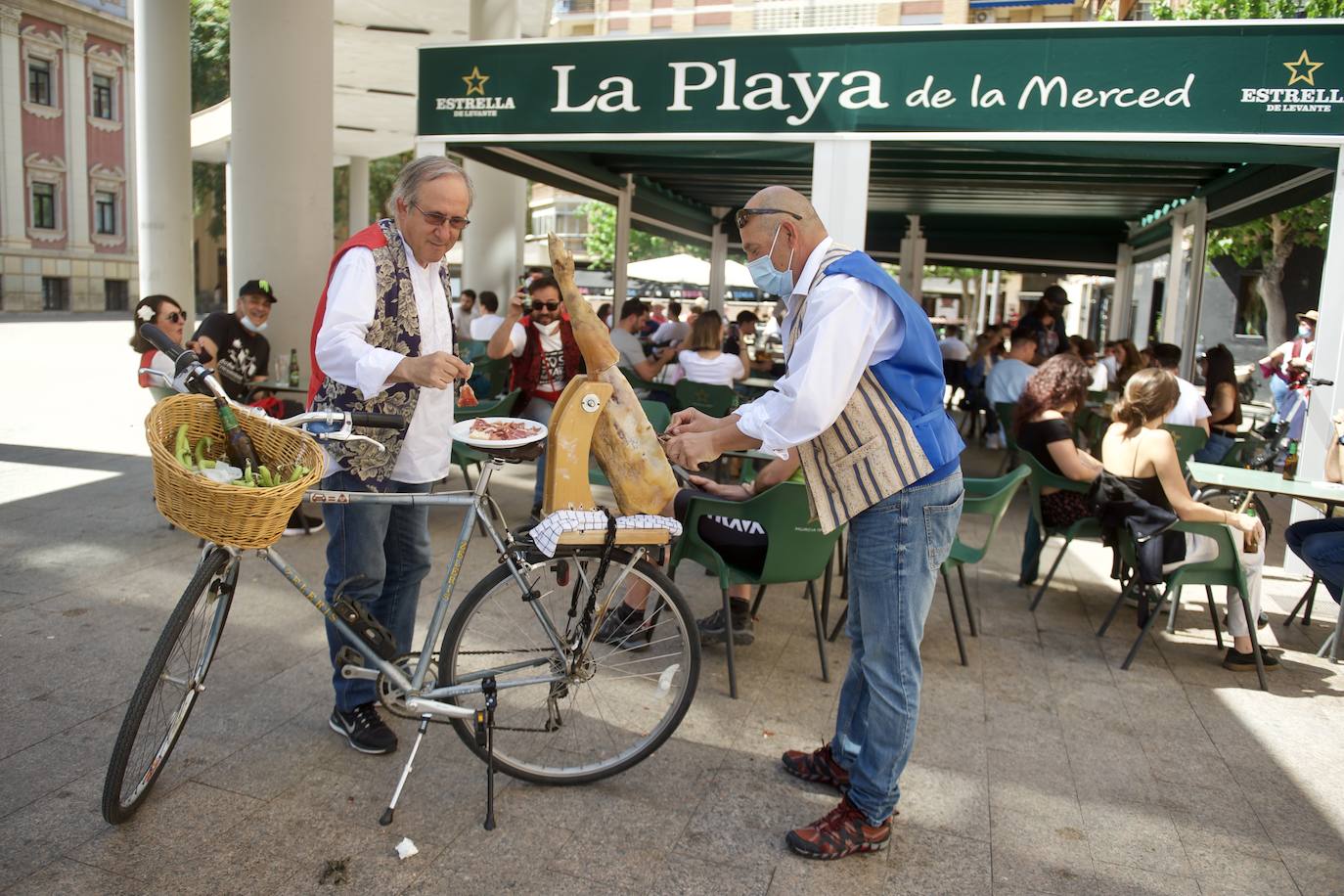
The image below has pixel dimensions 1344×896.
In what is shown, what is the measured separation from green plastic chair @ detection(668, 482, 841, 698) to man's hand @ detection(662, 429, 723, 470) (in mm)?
1219

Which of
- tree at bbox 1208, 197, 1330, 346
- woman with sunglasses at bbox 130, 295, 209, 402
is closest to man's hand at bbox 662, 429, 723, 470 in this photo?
woman with sunglasses at bbox 130, 295, 209, 402

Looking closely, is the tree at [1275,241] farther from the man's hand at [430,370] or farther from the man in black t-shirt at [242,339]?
the man's hand at [430,370]

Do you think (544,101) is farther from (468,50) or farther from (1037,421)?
(1037,421)

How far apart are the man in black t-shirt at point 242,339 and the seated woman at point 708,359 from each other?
306cm

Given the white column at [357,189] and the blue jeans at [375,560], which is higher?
the white column at [357,189]


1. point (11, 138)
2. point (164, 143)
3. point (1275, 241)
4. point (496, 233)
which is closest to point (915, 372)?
point (164, 143)

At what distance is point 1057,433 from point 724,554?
2.20 metres

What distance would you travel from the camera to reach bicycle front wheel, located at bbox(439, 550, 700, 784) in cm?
307

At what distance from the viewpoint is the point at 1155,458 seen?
474 cm

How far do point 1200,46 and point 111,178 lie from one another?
42.4 m

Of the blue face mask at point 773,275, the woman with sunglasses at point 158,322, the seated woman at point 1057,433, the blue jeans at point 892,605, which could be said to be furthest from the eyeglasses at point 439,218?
the seated woman at point 1057,433

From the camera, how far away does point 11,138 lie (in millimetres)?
34969

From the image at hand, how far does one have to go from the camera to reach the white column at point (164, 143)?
11109mm

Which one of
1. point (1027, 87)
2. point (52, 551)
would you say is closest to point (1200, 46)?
point (1027, 87)
